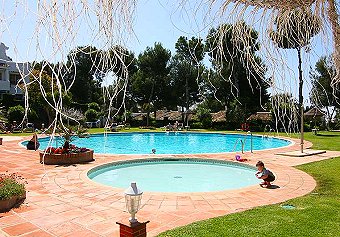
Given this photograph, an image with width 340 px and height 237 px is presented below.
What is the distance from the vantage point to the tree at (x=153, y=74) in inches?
1731

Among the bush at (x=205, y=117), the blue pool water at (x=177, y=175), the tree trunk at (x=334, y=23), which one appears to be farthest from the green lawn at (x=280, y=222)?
the bush at (x=205, y=117)

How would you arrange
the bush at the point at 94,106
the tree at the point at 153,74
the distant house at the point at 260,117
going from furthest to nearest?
the tree at the point at 153,74 < the bush at the point at 94,106 < the distant house at the point at 260,117

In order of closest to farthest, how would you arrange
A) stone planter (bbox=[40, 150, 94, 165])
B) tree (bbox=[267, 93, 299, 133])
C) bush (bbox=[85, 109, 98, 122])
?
tree (bbox=[267, 93, 299, 133]) → stone planter (bbox=[40, 150, 94, 165]) → bush (bbox=[85, 109, 98, 122])

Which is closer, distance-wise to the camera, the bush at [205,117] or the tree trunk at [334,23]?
the tree trunk at [334,23]

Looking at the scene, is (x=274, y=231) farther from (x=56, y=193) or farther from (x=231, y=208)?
(x=56, y=193)

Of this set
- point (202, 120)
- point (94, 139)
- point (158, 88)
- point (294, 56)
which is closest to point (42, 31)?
point (294, 56)

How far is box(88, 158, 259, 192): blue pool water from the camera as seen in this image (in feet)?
38.3

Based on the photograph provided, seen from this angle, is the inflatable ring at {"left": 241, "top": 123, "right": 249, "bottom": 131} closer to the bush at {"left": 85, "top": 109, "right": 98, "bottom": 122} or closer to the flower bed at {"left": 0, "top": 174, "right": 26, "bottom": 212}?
the bush at {"left": 85, "top": 109, "right": 98, "bottom": 122}

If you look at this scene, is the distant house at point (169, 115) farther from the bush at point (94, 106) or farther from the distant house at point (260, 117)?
the distant house at point (260, 117)

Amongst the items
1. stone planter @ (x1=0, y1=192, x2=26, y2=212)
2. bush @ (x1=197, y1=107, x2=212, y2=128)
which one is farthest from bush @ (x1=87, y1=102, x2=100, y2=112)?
stone planter @ (x1=0, y1=192, x2=26, y2=212)

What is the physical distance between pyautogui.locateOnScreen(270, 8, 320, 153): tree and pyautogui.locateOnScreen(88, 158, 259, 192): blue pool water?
29.8 feet

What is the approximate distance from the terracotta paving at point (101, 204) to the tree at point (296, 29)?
308 cm

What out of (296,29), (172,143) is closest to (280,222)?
(296,29)

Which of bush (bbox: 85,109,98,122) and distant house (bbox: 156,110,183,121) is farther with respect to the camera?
distant house (bbox: 156,110,183,121)
